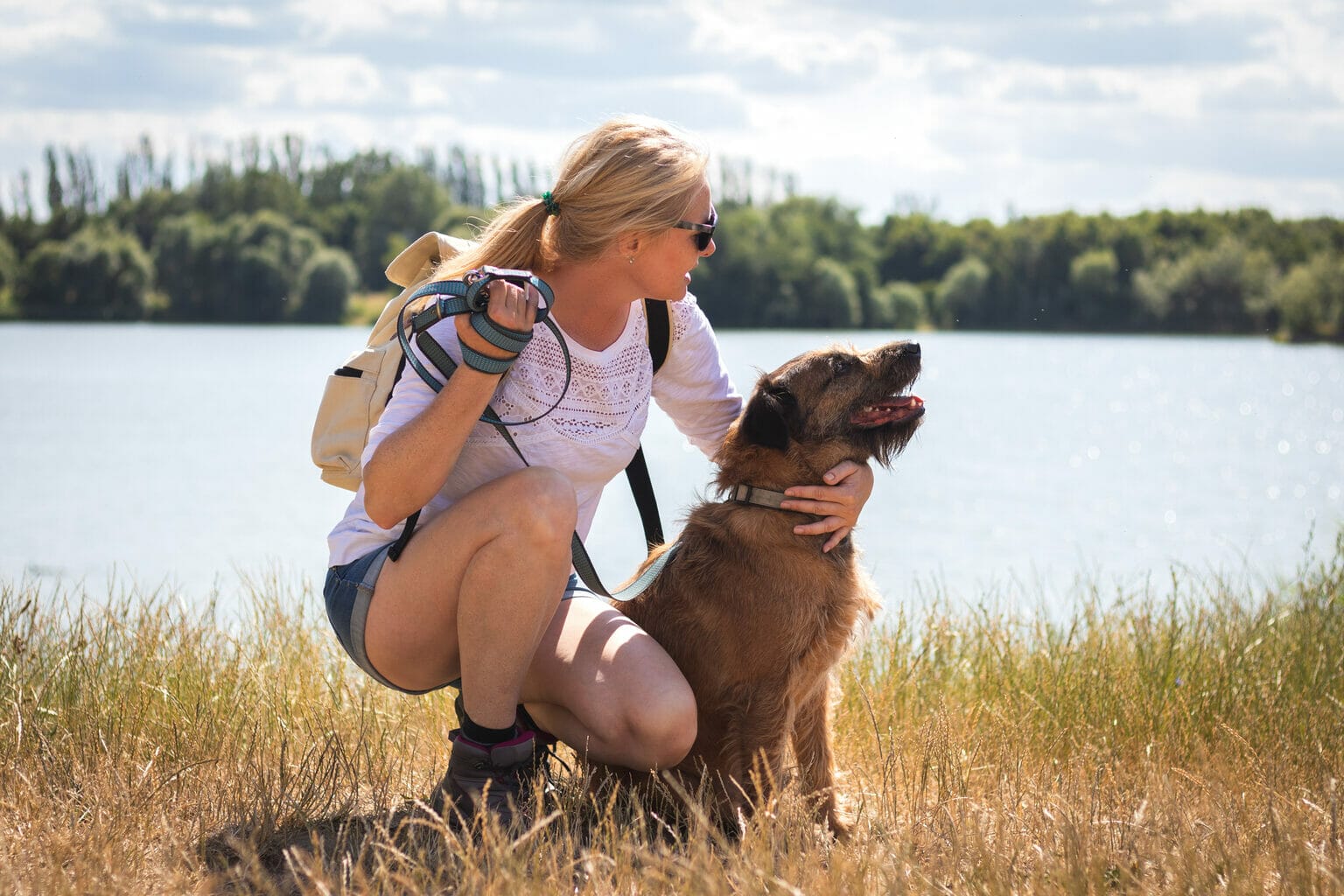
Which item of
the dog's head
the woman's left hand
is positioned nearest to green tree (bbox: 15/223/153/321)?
the dog's head

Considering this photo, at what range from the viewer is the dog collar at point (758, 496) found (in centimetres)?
382

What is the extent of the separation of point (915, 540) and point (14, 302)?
6333 centimetres

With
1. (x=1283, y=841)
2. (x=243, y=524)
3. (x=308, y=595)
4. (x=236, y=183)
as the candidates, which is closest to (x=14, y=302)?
(x=236, y=183)

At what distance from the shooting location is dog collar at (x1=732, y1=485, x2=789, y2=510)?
382 cm

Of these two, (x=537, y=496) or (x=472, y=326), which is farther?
(x=537, y=496)

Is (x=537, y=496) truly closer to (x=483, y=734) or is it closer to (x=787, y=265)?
(x=483, y=734)

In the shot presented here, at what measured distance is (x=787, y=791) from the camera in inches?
128

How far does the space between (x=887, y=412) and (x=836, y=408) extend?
190 mm

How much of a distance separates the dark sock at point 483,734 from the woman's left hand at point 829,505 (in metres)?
1.15

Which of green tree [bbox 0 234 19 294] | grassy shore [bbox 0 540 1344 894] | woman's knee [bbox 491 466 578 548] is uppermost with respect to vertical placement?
green tree [bbox 0 234 19 294]

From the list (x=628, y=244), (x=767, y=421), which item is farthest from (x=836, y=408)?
(x=628, y=244)

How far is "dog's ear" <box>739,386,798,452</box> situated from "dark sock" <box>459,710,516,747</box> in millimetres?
1282

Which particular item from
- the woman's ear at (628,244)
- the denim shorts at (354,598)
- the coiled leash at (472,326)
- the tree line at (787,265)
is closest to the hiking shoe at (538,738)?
the denim shorts at (354,598)

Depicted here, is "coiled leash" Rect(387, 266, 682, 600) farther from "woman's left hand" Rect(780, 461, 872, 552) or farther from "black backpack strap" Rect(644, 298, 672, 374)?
"woman's left hand" Rect(780, 461, 872, 552)
